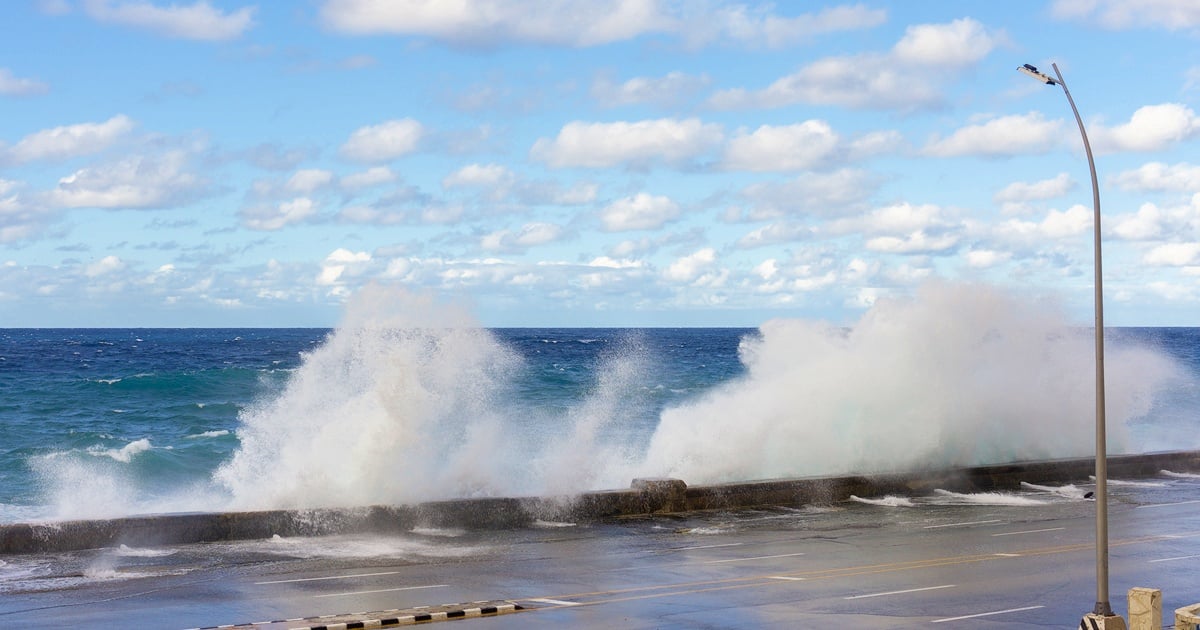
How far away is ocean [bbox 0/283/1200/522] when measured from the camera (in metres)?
22.2

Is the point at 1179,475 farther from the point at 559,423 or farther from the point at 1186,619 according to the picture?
the point at 1186,619

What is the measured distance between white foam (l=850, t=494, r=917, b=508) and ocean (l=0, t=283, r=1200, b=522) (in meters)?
3.48

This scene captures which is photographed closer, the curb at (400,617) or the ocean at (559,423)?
the curb at (400,617)

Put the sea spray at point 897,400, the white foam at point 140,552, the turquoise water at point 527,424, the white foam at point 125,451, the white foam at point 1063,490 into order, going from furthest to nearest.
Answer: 1. the white foam at point 125,451
2. the sea spray at point 897,400
3. the white foam at point 1063,490
4. the turquoise water at point 527,424
5. the white foam at point 140,552

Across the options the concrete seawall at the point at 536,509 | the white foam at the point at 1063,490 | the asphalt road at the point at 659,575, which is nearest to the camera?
the asphalt road at the point at 659,575

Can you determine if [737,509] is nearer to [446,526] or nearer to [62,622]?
[446,526]

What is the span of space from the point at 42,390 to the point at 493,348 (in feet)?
94.8

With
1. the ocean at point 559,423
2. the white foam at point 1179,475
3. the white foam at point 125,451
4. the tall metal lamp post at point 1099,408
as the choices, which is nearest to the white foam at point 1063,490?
the ocean at point 559,423

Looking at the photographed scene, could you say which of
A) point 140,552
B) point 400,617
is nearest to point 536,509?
point 140,552

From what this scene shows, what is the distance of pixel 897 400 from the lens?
29.2m

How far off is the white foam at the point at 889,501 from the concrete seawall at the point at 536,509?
23 centimetres

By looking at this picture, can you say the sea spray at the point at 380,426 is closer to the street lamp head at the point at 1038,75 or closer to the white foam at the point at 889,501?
the white foam at the point at 889,501

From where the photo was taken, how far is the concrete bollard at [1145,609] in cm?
1050

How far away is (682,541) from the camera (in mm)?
18734
